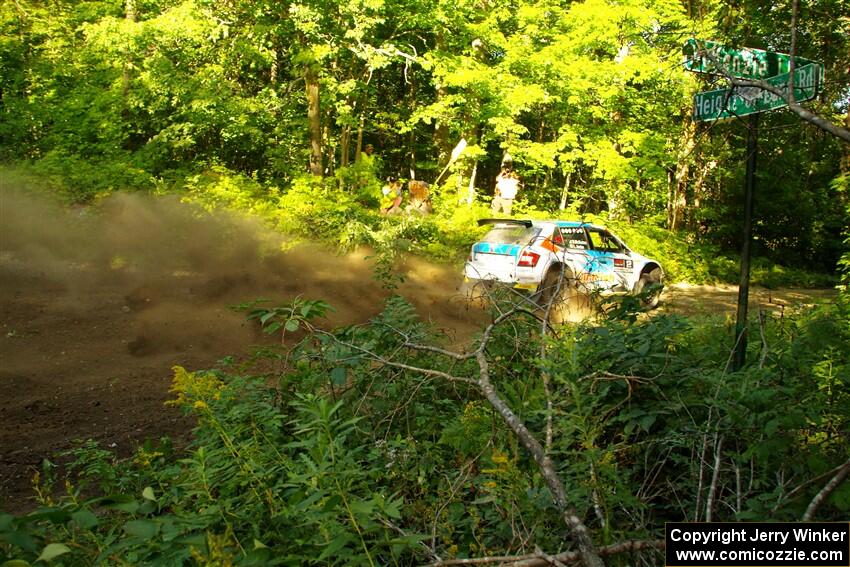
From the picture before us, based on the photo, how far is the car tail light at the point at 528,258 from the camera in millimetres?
11164

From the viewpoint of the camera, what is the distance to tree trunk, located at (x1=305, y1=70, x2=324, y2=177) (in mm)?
18141

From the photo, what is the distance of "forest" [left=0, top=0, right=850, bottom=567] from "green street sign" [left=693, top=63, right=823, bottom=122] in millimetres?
267

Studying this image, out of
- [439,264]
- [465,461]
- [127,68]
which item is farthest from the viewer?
[127,68]

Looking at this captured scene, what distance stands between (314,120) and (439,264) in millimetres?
6488

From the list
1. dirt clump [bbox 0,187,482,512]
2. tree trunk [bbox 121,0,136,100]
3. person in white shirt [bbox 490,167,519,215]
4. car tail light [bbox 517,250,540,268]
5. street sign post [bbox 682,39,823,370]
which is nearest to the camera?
street sign post [bbox 682,39,823,370]

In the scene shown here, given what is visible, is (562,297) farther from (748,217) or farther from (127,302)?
(127,302)

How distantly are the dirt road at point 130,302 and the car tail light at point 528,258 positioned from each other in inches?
48.9

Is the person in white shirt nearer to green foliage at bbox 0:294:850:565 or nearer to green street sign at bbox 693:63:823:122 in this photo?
green street sign at bbox 693:63:823:122

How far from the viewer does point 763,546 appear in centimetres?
239

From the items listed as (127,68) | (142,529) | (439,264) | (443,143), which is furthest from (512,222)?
(443,143)

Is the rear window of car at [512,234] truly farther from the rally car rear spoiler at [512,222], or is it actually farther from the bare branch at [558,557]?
the bare branch at [558,557]

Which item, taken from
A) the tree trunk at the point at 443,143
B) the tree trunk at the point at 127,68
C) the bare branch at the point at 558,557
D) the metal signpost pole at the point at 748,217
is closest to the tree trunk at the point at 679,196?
the tree trunk at the point at 443,143

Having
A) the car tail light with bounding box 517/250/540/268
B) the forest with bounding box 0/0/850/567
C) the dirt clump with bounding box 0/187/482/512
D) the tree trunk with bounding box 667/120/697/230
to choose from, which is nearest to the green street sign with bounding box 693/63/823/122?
the forest with bounding box 0/0/850/567

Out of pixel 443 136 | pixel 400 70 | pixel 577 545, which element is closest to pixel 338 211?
pixel 443 136
